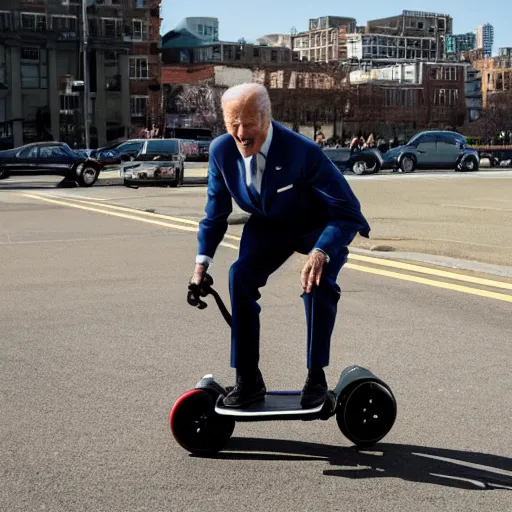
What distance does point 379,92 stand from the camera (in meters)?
130

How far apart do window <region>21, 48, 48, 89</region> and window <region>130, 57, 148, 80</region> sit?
11092 mm

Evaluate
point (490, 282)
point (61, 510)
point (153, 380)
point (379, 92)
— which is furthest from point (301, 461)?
point (379, 92)

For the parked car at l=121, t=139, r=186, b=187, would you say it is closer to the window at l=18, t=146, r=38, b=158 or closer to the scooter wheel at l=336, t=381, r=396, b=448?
the window at l=18, t=146, r=38, b=158

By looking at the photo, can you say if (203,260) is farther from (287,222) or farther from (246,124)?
(246,124)

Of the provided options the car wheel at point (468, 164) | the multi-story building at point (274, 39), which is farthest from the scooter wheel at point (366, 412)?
the multi-story building at point (274, 39)

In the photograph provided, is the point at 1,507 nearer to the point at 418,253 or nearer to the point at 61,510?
the point at 61,510

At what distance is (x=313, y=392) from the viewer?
4551 millimetres

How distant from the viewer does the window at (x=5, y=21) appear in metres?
88.9

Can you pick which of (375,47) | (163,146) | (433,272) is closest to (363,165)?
(163,146)

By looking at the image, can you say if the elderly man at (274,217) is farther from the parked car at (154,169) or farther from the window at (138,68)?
the window at (138,68)

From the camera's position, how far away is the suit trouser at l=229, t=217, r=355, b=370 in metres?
4.48

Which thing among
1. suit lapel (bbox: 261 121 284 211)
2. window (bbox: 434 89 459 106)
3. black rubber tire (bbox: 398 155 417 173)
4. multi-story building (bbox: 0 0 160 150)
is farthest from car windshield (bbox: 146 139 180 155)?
window (bbox: 434 89 459 106)

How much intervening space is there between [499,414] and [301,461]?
119 cm

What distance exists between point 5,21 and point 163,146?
204 ft
